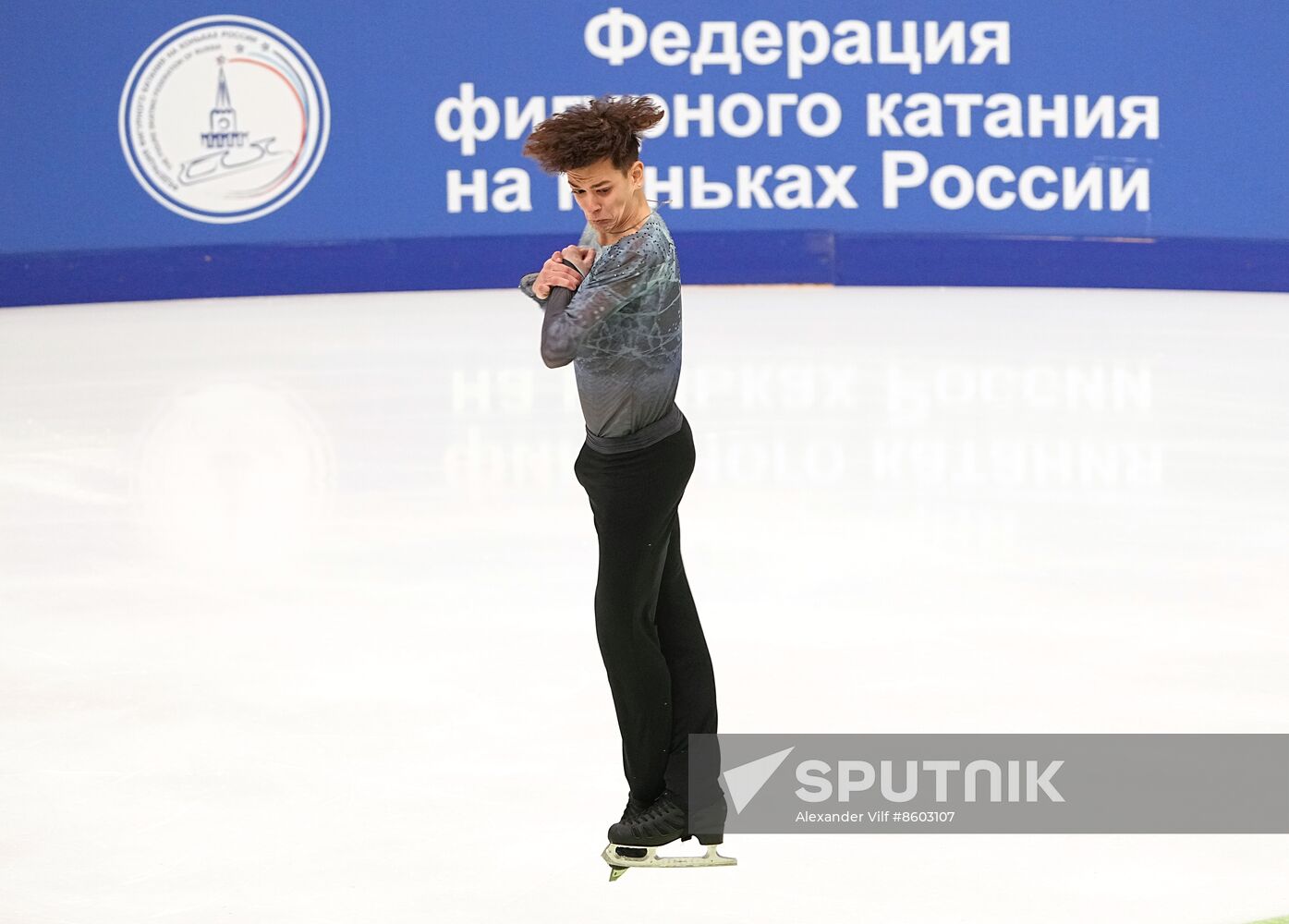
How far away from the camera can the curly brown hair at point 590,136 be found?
2799 millimetres

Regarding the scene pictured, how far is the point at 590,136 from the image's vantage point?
110 inches

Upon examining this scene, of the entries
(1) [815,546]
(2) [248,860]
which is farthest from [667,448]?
(1) [815,546]

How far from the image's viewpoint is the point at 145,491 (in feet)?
21.1

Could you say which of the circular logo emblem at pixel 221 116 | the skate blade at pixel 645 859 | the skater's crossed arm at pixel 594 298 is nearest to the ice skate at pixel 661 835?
the skate blade at pixel 645 859

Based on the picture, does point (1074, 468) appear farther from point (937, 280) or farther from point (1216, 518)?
point (937, 280)

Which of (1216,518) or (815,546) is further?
(1216,518)

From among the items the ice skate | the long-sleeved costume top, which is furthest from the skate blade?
the long-sleeved costume top

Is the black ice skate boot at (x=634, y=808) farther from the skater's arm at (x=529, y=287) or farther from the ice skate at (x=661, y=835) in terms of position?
the skater's arm at (x=529, y=287)

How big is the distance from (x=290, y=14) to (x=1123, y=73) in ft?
19.5

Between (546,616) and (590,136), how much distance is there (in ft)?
6.90

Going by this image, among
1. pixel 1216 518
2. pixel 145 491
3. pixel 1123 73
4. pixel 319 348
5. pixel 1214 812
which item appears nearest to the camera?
pixel 1214 812

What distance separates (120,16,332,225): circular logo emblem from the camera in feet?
42.5

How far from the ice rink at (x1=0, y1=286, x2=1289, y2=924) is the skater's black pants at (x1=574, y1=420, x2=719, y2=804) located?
211mm

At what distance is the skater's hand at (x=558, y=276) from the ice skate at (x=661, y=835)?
90 cm
